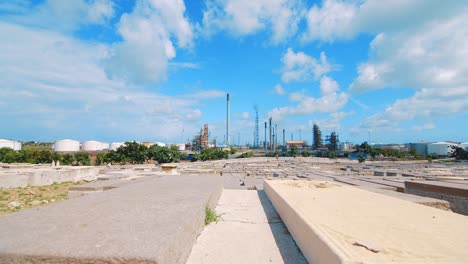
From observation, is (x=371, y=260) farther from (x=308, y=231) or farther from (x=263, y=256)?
(x=263, y=256)

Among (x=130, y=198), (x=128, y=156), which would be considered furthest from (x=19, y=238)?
(x=128, y=156)

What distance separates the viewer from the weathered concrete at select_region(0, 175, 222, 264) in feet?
5.58

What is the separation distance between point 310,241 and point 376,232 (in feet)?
2.03

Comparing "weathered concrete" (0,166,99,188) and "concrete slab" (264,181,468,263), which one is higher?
"concrete slab" (264,181,468,263)

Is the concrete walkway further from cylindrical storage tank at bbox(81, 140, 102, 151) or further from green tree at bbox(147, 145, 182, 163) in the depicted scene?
cylindrical storage tank at bbox(81, 140, 102, 151)

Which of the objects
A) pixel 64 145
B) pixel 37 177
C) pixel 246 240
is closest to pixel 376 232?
pixel 246 240

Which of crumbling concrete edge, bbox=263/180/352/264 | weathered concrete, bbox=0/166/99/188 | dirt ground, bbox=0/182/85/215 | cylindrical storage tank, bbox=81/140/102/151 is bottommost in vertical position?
dirt ground, bbox=0/182/85/215

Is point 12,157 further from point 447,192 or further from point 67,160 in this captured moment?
point 447,192

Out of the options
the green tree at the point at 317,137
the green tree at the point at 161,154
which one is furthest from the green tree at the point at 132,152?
the green tree at the point at 317,137

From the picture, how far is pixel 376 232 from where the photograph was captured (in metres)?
2.33

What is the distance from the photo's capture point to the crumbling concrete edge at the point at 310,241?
1.76 m

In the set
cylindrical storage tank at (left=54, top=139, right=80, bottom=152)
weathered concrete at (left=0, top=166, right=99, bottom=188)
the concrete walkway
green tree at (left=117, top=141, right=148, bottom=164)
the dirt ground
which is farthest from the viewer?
cylindrical storage tank at (left=54, top=139, right=80, bottom=152)

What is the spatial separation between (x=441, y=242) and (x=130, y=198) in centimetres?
348

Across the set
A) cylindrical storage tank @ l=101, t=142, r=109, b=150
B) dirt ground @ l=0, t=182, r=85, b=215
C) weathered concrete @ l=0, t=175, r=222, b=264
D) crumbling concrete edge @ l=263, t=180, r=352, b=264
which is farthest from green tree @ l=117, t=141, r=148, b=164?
cylindrical storage tank @ l=101, t=142, r=109, b=150
